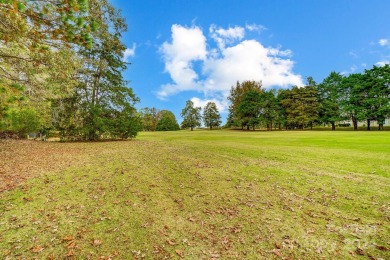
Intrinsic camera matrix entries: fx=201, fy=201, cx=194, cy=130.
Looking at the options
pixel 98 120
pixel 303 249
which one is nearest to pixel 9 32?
pixel 303 249

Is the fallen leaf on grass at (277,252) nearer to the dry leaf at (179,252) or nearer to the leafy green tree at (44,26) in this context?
the dry leaf at (179,252)

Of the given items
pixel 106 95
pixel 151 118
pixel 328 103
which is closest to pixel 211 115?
pixel 151 118

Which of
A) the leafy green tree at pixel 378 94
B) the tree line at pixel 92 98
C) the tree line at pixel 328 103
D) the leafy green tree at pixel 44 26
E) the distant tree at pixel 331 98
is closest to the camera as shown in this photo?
the leafy green tree at pixel 44 26

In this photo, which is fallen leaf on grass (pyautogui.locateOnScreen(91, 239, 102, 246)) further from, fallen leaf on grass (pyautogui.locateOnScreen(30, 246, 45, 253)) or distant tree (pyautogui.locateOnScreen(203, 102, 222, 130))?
distant tree (pyautogui.locateOnScreen(203, 102, 222, 130))

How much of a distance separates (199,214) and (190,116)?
62820mm

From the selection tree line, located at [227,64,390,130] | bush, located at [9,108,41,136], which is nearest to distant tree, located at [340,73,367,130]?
tree line, located at [227,64,390,130]

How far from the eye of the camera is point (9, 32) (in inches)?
209

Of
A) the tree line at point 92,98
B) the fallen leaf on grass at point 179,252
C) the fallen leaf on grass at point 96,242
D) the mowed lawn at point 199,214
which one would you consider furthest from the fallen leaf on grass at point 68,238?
Result: the tree line at point 92,98

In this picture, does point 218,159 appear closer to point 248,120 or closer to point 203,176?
point 203,176

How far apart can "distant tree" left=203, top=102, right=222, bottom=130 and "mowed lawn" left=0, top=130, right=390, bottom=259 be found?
58811 mm

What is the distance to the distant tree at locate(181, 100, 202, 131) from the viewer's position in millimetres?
67412

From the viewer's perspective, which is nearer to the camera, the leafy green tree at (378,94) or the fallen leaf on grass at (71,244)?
the fallen leaf on grass at (71,244)

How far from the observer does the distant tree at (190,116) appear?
6741 centimetres

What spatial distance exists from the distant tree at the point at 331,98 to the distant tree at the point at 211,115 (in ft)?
96.9
